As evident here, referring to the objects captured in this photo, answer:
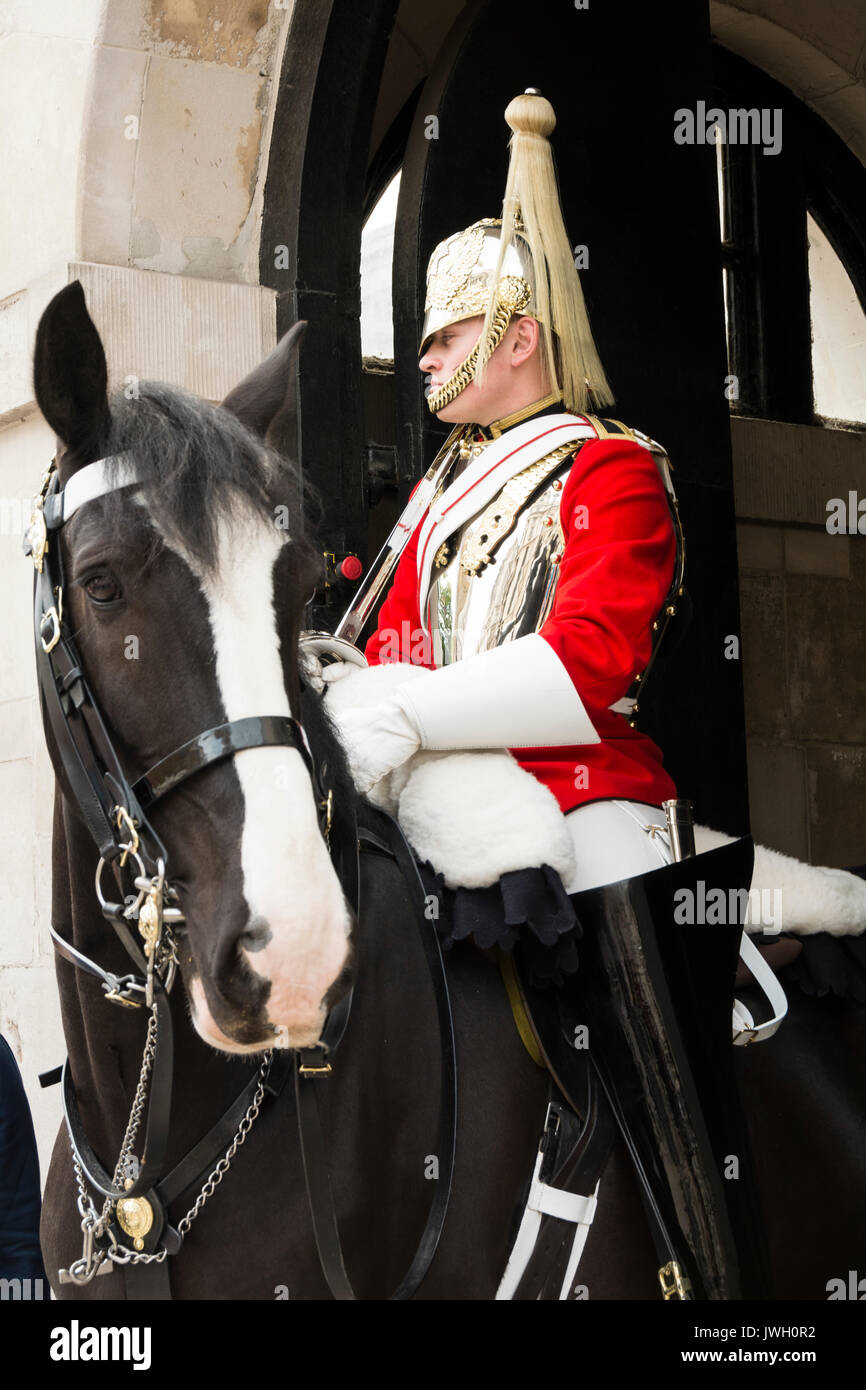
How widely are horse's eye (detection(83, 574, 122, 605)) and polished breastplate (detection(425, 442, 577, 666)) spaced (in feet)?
2.70

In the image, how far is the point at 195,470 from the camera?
79.2 inches

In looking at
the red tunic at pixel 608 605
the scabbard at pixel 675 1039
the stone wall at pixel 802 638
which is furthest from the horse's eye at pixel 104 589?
the stone wall at pixel 802 638

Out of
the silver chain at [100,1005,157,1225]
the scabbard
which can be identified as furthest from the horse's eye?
the scabbard

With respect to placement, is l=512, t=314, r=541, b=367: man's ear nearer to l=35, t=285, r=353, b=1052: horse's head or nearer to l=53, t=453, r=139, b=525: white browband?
l=35, t=285, r=353, b=1052: horse's head

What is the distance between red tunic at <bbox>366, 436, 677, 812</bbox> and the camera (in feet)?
8.05

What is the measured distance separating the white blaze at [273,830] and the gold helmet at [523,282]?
97 centimetres

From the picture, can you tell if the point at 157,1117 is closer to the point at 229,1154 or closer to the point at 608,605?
the point at 229,1154

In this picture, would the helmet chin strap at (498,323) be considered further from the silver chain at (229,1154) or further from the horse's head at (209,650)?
the silver chain at (229,1154)

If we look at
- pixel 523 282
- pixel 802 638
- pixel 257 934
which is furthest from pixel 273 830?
pixel 802 638

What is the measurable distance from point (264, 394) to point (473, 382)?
1.94 ft

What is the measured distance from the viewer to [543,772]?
2600mm

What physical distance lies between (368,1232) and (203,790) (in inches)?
27.5
